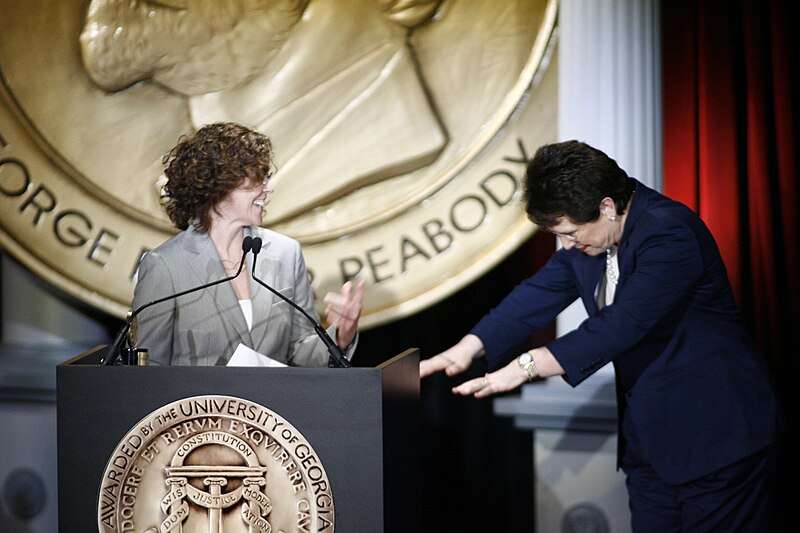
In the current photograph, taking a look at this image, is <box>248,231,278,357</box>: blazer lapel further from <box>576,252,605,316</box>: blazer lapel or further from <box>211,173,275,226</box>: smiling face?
<box>576,252,605,316</box>: blazer lapel

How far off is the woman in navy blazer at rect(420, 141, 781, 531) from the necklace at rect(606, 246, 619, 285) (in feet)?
0.15

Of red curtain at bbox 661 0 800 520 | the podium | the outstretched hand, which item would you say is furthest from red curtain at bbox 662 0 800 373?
the podium

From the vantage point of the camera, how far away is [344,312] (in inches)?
79.1

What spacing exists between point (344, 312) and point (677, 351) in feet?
2.36

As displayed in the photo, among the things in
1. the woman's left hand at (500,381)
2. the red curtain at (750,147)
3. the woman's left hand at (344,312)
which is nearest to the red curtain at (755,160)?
the red curtain at (750,147)

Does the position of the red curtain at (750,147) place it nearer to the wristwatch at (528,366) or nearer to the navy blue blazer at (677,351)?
the navy blue blazer at (677,351)

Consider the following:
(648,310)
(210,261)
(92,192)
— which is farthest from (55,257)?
(648,310)

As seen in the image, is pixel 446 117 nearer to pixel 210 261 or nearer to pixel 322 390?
pixel 210 261

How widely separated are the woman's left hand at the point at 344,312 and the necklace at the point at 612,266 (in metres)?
0.58

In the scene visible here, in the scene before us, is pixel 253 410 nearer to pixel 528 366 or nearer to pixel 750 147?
pixel 528 366

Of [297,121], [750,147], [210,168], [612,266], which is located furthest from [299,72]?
[750,147]

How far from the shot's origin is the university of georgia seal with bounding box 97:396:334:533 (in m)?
1.46

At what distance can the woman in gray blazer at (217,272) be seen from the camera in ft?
7.08

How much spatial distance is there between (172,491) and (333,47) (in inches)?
67.9
